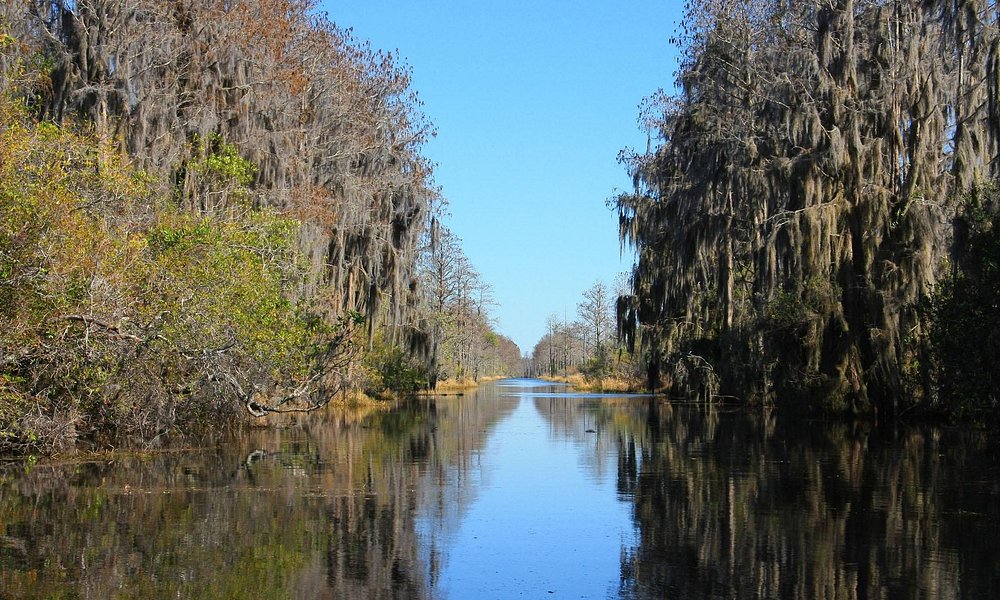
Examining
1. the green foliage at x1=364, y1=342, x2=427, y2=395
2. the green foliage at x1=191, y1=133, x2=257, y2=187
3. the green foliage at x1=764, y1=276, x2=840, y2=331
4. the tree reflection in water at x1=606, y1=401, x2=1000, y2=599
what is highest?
the green foliage at x1=191, y1=133, x2=257, y2=187

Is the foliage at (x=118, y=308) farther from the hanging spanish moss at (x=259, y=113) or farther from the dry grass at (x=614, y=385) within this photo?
the dry grass at (x=614, y=385)

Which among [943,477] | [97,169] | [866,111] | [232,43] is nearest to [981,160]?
[866,111]

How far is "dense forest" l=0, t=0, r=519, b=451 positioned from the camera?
11.9m

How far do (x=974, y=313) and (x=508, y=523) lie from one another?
1091 centimetres

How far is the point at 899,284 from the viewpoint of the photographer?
21719 millimetres

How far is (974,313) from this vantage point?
678 inches

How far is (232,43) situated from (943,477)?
16.2 m

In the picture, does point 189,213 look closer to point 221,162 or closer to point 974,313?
point 221,162

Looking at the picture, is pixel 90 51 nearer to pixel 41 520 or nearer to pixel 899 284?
pixel 41 520

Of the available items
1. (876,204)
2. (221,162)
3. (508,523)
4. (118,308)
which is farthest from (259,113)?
(508,523)

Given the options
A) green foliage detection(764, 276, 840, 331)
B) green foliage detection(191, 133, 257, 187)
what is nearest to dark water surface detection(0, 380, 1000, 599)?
green foliage detection(191, 133, 257, 187)

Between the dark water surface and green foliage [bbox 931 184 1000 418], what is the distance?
1014mm

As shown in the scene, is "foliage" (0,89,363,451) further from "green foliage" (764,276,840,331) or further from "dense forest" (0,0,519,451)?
"green foliage" (764,276,840,331)

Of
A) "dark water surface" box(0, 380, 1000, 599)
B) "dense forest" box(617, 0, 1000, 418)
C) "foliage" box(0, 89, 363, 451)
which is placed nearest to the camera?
"dark water surface" box(0, 380, 1000, 599)
